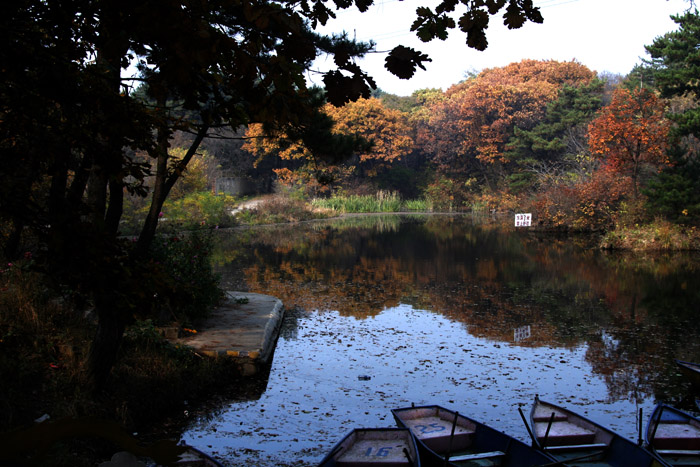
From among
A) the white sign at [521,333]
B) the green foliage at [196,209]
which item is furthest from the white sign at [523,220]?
the white sign at [521,333]

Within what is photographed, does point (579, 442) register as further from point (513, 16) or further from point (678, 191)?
point (678, 191)

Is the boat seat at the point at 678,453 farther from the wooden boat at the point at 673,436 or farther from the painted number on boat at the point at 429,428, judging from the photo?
the painted number on boat at the point at 429,428

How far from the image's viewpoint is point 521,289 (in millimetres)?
15664

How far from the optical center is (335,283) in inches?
648

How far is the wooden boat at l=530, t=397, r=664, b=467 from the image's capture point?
523 cm

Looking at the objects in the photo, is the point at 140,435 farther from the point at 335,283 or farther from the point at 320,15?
the point at 335,283

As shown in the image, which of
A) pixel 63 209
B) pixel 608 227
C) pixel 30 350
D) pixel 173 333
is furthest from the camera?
pixel 608 227

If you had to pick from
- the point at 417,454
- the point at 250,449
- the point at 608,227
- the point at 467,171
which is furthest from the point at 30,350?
the point at 467,171

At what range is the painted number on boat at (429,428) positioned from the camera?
5766 mm

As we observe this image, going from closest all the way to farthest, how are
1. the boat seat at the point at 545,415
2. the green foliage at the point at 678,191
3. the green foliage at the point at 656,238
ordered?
the boat seat at the point at 545,415 → the green foliage at the point at 678,191 → the green foliage at the point at 656,238

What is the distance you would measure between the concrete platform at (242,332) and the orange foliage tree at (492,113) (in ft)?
129

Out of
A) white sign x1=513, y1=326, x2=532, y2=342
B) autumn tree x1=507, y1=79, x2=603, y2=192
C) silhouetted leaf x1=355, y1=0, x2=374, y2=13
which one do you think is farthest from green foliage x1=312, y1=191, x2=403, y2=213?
silhouetted leaf x1=355, y1=0, x2=374, y2=13

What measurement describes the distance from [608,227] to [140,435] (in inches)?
958

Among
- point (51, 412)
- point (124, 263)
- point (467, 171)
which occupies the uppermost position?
point (467, 171)
